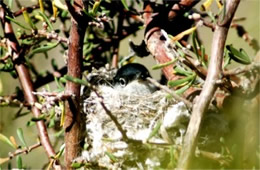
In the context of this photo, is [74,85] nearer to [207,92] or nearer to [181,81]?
[181,81]

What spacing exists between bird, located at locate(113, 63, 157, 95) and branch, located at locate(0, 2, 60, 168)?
523 millimetres

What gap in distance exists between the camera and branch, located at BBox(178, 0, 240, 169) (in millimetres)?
875

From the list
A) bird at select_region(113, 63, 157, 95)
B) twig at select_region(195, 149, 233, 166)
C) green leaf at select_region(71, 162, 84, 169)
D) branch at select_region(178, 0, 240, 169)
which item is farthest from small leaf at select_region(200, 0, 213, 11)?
bird at select_region(113, 63, 157, 95)

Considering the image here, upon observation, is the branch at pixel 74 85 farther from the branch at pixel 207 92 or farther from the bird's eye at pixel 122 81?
the bird's eye at pixel 122 81

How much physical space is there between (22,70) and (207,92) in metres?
0.88

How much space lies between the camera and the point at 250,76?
3.40 ft

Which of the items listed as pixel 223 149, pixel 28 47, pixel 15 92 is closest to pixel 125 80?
pixel 15 92

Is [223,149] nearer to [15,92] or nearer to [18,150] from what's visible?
[18,150]

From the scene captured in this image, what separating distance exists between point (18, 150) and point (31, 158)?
2.71 feet

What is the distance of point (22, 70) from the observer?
5.21ft

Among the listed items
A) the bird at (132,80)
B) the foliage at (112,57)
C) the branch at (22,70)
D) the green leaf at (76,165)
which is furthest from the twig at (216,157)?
the bird at (132,80)

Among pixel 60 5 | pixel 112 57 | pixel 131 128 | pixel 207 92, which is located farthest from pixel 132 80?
pixel 207 92

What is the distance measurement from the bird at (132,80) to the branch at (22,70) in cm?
52

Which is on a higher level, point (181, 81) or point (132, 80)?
point (132, 80)
